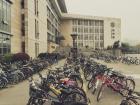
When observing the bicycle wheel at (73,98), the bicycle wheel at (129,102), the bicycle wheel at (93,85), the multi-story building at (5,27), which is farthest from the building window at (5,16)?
the bicycle wheel at (129,102)

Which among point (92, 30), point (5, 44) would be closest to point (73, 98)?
point (5, 44)

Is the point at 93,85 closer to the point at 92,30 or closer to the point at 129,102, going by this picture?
the point at 129,102

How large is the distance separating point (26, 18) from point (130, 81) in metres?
28.0

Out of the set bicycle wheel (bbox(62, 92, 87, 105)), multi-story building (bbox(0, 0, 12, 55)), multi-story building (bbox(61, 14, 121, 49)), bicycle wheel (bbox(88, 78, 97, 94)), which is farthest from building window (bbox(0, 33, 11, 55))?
multi-story building (bbox(61, 14, 121, 49))

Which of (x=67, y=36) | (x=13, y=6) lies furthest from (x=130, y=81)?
(x=67, y=36)

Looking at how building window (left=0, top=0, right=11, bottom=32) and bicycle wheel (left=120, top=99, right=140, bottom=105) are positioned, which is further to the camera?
building window (left=0, top=0, right=11, bottom=32)

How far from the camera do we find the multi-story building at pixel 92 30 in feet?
381

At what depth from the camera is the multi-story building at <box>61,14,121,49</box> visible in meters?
116

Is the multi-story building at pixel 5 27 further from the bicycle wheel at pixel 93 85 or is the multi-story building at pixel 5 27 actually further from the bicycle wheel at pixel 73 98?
the bicycle wheel at pixel 73 98

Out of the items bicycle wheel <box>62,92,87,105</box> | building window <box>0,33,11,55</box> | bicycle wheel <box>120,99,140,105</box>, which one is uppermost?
building window <box>0,33,11,55</box>

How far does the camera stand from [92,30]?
119938 mm

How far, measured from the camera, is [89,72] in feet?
63.0

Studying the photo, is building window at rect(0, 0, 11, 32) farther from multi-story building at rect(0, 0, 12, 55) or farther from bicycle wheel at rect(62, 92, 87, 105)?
bicycle wheel at rect(62, 92, 87, 105)

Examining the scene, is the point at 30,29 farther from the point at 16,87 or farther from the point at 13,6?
the point at 16,87
